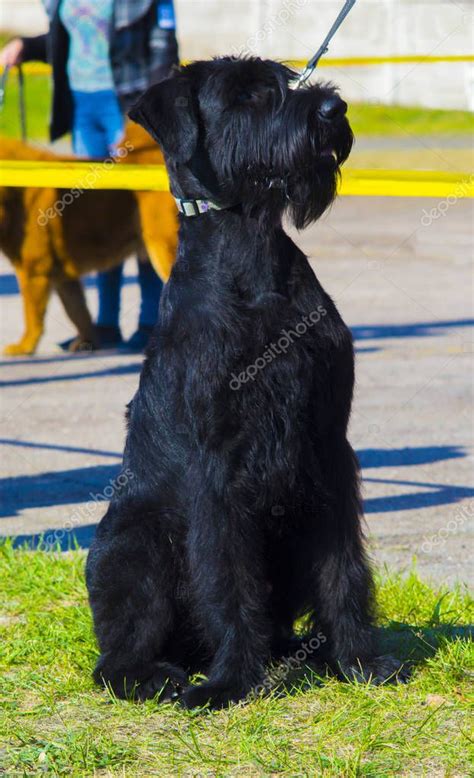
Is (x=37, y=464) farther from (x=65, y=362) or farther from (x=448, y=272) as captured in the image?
(x=448, y=272)

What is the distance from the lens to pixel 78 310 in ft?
28.3

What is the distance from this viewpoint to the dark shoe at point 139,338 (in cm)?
841

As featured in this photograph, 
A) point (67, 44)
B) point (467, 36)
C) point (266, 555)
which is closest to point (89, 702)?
point (266, 555)

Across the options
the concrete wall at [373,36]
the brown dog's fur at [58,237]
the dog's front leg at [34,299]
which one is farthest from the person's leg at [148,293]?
the concrete wall at [373,36]

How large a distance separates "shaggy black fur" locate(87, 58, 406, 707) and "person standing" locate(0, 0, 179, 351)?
4.24m

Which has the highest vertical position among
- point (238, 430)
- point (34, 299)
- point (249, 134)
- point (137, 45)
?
point (249, 134)

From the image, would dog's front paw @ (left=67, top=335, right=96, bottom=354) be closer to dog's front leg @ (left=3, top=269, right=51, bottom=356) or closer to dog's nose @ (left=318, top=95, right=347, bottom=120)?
dog's front leg @ (left=3, top=269, right=51, bottom=356)

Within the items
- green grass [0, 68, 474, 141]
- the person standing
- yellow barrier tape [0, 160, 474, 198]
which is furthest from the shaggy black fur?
green grass [0, 68, 474, 141]

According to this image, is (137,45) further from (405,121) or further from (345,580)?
(405,121)

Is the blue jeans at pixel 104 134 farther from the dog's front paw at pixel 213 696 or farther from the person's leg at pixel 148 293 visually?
the dog's front paw at pixel 213 696

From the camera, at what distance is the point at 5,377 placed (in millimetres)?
7973

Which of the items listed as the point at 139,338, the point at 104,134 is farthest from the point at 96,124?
the point at 139,338

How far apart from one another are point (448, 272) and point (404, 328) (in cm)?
233

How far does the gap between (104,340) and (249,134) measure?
5.68 m
